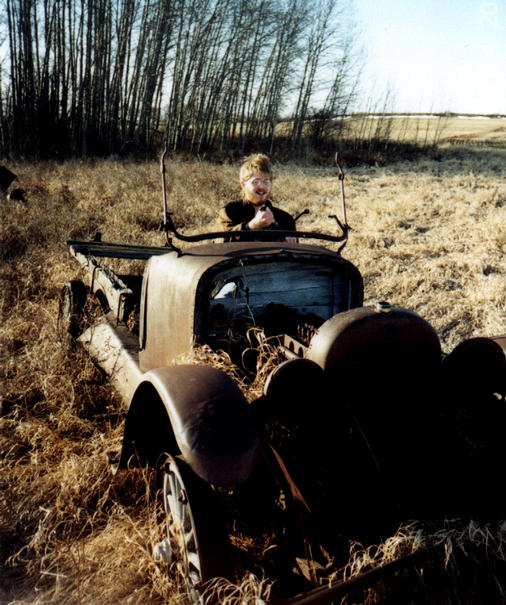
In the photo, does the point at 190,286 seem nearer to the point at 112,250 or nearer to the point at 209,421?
the point at 209,421

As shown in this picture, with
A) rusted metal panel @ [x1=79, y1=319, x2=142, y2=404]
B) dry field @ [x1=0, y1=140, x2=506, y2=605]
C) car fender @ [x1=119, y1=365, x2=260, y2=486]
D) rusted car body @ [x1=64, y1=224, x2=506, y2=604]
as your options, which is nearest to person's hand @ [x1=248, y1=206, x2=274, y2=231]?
rusted car body @ [x1=64, y1=224, x2=506, y2=604]

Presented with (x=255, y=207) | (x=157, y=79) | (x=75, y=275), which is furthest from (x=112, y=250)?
(x=157, y=79)

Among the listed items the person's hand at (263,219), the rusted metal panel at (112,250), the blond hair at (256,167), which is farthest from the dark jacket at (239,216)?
the rusted metal panel at (112,250)

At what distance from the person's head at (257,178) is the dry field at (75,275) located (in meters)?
1.97

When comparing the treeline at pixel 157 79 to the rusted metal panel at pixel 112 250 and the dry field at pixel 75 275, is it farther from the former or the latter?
the rusted metal panel at pixel 112 250

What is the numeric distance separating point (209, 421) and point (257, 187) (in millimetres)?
2431

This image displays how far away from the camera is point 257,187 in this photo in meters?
3.95

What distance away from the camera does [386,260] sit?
313 inches

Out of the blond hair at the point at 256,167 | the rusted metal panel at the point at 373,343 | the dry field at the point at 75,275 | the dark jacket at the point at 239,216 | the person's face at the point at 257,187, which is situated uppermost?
the blond hair at the point at 256,167

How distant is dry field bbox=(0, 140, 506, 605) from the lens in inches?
95.3

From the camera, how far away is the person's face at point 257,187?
3906mm

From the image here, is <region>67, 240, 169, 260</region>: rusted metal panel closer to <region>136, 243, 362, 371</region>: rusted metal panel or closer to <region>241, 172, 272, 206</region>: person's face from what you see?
<region>241, 172, 272, 206</region>: person's face

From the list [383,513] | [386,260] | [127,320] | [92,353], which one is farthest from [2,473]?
[386,260]

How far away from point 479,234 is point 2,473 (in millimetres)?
8228
